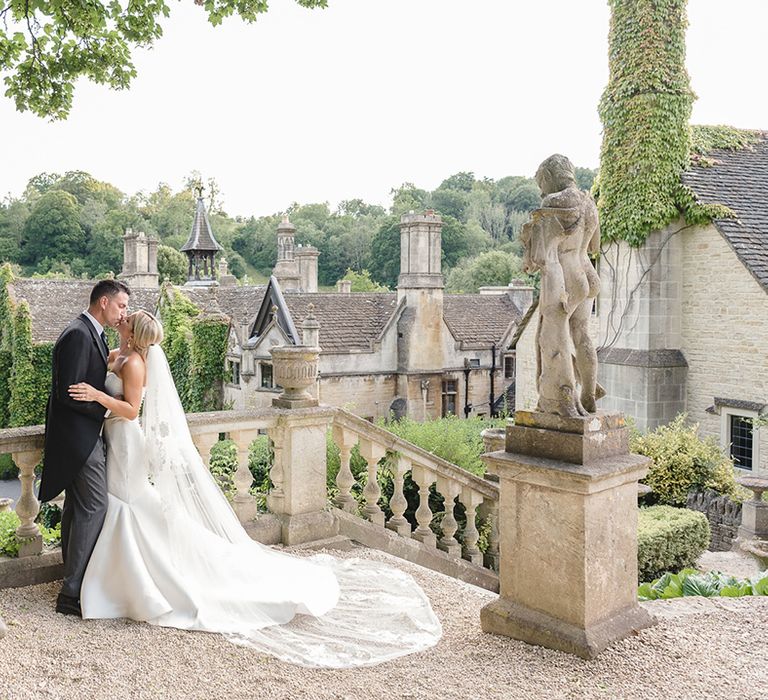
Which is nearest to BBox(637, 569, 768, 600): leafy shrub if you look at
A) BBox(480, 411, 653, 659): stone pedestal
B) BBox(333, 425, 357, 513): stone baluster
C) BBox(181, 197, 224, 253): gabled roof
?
BBox(480, 411, 653, 659): stone pedestal

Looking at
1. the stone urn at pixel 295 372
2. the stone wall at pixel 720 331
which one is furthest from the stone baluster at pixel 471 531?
A: the stone wall at pixel 720 331

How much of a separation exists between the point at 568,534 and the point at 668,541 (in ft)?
21.2

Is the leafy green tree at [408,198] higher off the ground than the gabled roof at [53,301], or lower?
higher

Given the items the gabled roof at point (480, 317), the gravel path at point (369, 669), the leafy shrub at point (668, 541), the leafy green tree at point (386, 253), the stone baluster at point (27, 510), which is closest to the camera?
the gravel path at point (369, 669)

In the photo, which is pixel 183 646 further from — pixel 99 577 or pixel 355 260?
pixel 355 260

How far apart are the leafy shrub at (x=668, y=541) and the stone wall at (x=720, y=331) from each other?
17.0ft

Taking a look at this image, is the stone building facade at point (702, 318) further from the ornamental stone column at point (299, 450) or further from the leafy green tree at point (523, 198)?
the leafy green tree at point (523, 198)

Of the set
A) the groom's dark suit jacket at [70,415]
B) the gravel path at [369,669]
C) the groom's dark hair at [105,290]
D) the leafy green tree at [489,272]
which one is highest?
the leafy green tree at [489,272]

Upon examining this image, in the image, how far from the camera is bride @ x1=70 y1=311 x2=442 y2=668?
4.53m

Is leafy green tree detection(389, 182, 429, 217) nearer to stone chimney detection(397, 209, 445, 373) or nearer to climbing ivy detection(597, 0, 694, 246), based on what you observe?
stone chimney detection(397, 209, 445, 373)

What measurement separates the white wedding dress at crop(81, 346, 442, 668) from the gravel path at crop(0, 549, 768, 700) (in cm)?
15

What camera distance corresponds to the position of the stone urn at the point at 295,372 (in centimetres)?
611

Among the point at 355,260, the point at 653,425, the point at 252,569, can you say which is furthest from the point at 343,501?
the point at 355,260

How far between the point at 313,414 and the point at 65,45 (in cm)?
523
